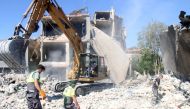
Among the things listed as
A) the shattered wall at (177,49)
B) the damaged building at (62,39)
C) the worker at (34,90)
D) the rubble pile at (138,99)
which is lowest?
the rubble pile at (138,99)

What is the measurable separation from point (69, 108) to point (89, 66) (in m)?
10.9

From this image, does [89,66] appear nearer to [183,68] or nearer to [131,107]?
[131,107]

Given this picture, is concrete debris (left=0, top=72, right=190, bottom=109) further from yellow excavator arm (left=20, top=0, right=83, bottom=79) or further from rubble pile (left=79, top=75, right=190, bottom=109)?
yellow excavator arm (left=20, top=0, right=83, bottom=79)

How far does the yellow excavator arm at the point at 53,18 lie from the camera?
1738 cm

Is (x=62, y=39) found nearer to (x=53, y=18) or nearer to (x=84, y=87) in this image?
(x=53, y=18)

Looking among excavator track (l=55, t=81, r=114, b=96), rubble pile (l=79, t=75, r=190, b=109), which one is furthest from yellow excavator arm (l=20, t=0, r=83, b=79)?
rubble pile (l=79, t=75, r=190, b=109)

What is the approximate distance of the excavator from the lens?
1692cm

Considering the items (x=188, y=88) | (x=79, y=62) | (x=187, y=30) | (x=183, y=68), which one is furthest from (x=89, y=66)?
(x=187, y=30)

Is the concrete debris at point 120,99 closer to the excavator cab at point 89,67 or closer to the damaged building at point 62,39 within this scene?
the excavator cab at point 89,67

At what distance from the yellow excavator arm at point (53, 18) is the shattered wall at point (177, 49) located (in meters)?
10.1

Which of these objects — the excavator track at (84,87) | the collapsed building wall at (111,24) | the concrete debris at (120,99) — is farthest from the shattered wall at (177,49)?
the collapsed building wall at (111,24)

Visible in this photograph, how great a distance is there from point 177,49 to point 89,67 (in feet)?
44.9

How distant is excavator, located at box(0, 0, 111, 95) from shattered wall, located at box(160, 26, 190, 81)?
9810mm

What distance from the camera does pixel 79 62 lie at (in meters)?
20.3
